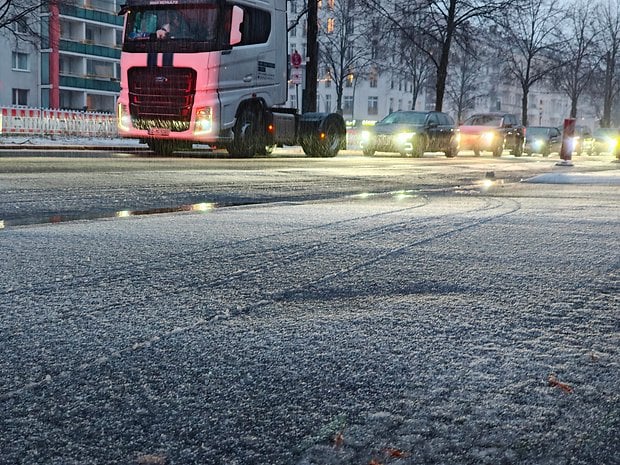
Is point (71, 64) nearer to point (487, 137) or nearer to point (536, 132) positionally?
point (536, 132)

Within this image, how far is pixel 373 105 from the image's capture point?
85625 millimetres

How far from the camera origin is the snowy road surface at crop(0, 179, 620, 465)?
1.28 meters

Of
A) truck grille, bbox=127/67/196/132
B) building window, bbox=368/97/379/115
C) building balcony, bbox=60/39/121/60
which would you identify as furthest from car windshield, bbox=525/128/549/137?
building window, bbox=368/97/379/115

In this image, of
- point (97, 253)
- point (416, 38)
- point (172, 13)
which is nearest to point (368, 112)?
point (416, 38)

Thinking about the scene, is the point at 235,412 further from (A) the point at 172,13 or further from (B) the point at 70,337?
(A) the point at 172,13

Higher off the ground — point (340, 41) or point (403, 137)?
point (340, 41)

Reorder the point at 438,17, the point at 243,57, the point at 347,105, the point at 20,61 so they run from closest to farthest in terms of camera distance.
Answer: the point at 243,57
the point at 438,17
the point at 20,61
the point at 347,105

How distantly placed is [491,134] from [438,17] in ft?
25.9

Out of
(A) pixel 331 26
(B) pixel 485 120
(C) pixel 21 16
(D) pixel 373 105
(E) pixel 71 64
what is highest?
(A) pixel 331 26

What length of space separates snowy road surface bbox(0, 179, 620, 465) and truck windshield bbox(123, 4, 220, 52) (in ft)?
34.6

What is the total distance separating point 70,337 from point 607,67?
54.6m

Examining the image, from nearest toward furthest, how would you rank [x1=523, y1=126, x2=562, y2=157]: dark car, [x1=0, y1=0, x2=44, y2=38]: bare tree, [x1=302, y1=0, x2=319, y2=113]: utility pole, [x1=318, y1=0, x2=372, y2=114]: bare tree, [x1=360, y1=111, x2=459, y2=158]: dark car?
[x1=360, y1=111, x2=459, y2=158]: dark car → [x1=302, y1=0, x2=319, y2=113]: utility pole → [x1=0, y1=0, x2=44, y2=38]: bare tree → [x1=523, y1=126, x2=562, y2=157]: dark car → [x1=318, y1=0, x2=372, y2=114]: bare tree

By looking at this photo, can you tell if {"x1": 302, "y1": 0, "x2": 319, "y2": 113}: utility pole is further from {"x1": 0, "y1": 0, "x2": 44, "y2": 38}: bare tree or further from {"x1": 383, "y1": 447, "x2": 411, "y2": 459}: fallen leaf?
{"x1": 383, "y1": 447, "x2": 411, "y2": 459}: fallen leaf

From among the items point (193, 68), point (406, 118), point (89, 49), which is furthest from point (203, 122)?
point (89, 49)
